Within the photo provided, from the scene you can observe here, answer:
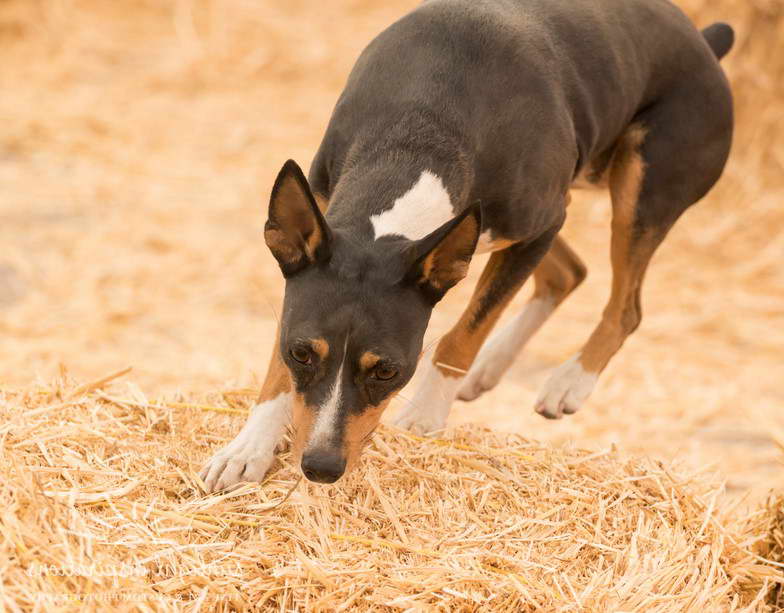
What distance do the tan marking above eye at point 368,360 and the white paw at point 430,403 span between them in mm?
1167

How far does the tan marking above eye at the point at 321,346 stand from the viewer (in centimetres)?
371

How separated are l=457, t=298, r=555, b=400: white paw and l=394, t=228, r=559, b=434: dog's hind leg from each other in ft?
2.75

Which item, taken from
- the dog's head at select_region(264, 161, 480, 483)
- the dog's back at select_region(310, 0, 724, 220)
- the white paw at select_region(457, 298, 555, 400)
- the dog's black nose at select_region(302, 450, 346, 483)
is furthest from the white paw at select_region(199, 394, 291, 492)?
the white paw at select_region(457, 298, 555, 400)

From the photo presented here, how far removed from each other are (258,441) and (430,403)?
101cm

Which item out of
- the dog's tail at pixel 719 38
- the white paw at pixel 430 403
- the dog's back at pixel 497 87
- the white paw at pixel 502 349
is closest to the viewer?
the dog's back at pixel 497 87

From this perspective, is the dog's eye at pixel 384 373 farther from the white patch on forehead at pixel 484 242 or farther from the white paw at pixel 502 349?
the white paw at pixel 502 349

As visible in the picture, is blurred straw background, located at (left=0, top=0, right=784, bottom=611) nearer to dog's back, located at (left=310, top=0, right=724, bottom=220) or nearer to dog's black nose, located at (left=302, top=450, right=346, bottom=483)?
dog's black nose, located at (left=302, top=450, right=346, bottom=483)

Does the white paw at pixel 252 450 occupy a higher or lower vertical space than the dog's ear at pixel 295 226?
lower

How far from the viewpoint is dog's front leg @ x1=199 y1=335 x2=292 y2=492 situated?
4039 mm

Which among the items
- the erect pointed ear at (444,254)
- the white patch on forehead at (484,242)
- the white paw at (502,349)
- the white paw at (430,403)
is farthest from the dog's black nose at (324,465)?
the white paw at (502,349)

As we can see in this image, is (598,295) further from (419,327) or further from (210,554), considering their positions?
(210,554)

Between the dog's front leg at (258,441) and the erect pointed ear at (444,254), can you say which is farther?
the dog's front leg at (258,441)

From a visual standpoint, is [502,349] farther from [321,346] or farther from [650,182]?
[321,346]

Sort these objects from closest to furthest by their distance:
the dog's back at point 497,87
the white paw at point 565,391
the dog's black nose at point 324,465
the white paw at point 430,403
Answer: the dog's black nose at point 324,465 → the dog's back at point 497,87 → the white paw at point 430,403 → the white paw at point 565,391
